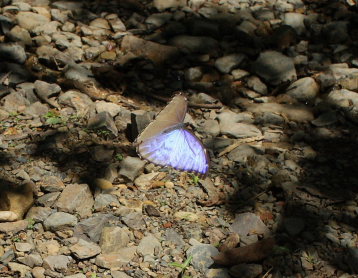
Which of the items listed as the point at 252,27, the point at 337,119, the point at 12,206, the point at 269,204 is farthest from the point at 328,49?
the point at 12,206

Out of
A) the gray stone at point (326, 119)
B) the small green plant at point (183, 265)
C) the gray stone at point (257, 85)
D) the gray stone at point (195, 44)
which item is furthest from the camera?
the gray stone at point (195, 44)

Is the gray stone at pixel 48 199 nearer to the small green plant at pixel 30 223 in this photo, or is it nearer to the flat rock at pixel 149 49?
the small green plant at pixel 30 223

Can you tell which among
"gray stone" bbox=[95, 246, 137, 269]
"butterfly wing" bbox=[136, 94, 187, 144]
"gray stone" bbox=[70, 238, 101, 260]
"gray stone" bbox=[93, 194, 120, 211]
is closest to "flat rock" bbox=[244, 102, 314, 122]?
"butterfly wing" bbox=[136, 94, 187, 144]

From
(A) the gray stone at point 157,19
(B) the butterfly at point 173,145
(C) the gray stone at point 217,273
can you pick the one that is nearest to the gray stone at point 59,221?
(B) the butterfly at point 173,145

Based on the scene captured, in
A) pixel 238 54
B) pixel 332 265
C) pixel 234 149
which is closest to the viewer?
pixel 332 265

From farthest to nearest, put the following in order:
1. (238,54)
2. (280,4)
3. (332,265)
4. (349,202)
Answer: (280,4) → (238,54) → (349,202) → (332,265)

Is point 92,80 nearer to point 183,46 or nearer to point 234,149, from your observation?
point 183,46
